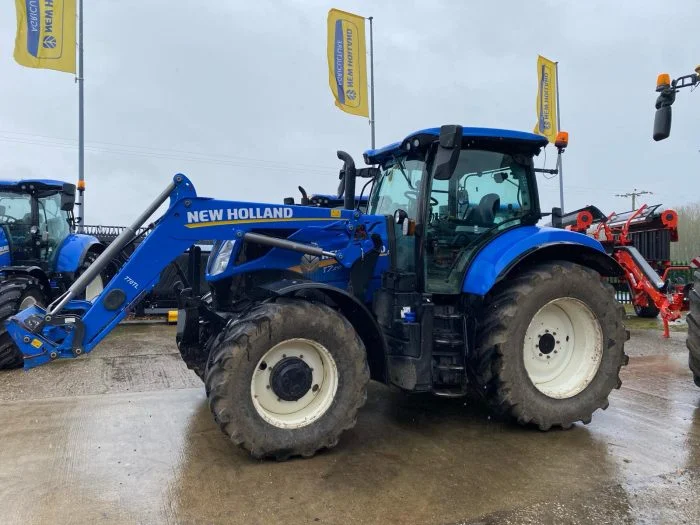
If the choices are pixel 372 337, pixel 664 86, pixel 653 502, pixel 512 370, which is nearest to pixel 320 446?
pixel 372 337

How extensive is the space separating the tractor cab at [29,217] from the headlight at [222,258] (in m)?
5.28

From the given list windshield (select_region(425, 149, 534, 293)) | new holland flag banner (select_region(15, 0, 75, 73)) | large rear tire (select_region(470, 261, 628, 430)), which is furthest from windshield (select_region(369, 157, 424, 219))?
new holland flag banner (select_region(15, 0, 75, 73))

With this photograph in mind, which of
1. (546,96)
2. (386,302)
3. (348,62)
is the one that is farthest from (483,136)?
(546,96)

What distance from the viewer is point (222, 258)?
→ 4.46 metres

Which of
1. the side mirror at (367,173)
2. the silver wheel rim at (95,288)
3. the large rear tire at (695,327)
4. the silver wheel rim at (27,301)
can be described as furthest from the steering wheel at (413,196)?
the silver wheel rim at (95,288)

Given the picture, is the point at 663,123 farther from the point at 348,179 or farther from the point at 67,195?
the point at 67,195

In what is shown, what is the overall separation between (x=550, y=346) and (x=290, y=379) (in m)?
2.15

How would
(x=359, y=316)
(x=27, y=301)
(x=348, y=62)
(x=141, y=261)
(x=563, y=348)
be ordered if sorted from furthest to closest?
1. (x=348, y=62)
2. (x=27, y=301)
3. (x=563, y=348)
4. (x=359, y=316)
5. (x=141, y=261)

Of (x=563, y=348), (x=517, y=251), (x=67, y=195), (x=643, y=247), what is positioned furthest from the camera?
(x=643, y=247)

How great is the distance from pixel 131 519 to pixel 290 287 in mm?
1617

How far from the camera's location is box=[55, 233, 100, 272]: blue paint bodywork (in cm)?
892

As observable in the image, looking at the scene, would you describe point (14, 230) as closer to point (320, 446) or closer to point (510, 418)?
point (320, 446)

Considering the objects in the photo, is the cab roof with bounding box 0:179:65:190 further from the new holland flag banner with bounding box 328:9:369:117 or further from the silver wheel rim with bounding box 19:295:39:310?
the new holland flag banner with bounding box 328:9:369:117

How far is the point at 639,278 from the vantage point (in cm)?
970
